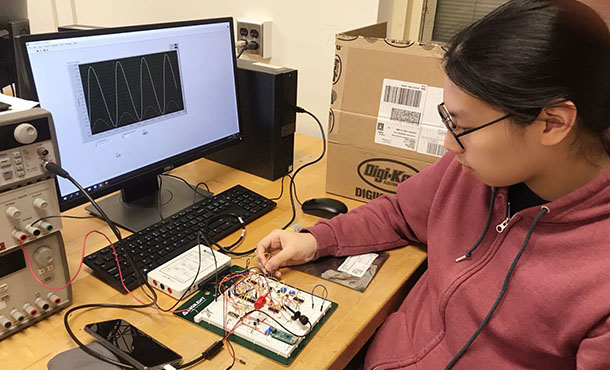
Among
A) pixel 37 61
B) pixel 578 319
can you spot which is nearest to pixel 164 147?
pixel 37 61

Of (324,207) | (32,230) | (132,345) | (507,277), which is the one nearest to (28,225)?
(32,230)

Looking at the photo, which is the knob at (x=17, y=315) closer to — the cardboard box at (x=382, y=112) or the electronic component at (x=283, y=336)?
the electronic component at (x=283, y=336)

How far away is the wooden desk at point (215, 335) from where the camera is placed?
0.76 metres

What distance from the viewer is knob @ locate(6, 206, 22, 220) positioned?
715mm

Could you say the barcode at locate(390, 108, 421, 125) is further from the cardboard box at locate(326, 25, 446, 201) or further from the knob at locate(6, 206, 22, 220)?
the knob at locate(6, 206, 22, 220)

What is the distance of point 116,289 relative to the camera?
0.90 meters

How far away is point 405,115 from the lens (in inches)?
44.9

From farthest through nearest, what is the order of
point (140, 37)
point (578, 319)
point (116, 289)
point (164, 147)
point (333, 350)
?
point (164, 147)
point (140, 37)
point (116, 289)
point (333, 350)
point (578, 319)

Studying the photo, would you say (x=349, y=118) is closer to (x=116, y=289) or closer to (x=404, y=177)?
(x=404, y=177)

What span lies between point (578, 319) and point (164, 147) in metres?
0.90

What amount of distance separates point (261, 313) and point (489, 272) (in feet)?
1.30

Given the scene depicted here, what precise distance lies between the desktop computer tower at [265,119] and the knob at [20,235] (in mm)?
691

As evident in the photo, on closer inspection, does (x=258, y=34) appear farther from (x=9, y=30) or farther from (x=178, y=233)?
(x=178, y=233)

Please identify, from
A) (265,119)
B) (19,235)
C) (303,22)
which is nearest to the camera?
(19,235)
